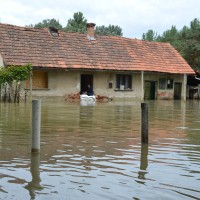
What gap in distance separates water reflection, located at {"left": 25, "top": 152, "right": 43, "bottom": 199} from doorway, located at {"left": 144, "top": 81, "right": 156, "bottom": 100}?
30364 millimetres

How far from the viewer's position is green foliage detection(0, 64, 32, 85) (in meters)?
24.8

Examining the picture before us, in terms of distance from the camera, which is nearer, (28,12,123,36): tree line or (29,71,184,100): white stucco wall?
(29,71,184,100): white stucco wall

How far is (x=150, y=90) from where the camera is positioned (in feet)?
123

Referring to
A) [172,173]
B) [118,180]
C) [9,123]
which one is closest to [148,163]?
[172,173]

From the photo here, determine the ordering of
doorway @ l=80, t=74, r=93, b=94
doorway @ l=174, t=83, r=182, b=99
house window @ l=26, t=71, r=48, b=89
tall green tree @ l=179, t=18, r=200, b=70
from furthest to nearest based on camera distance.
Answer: tall green tree @ l=179, t=18, r=200, b=70 < doorway @ l=174, t=83, r=182, b=99 < doorway @ l=80, t=74, r=93, b=94 < house window @ l=26, t=71, r=48, b=89

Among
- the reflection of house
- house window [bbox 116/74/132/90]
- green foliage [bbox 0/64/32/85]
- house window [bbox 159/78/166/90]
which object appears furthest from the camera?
house window [bbox 159/78/166/90]

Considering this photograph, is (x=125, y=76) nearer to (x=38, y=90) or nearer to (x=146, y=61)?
(x=146, y=61)

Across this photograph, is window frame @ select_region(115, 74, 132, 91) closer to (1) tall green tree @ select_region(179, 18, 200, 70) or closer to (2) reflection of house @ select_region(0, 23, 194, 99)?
(2) reflection of house @ select_region(0, 23, 194, 99)

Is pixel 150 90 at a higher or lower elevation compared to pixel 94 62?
lower

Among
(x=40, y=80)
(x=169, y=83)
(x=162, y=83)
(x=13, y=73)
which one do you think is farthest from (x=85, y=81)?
(x=13, y=73)

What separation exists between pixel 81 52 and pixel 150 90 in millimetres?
7923

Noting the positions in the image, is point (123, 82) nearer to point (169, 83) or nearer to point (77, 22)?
point (169, 83)

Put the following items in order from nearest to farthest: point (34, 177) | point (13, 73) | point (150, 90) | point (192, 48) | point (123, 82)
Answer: point (34, 177)
point (13, 73)
point (123, 82)
point (150, 90)
point (192, 48)

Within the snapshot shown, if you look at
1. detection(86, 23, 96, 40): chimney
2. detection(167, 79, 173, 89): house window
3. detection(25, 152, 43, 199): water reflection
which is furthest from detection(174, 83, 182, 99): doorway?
detection(25, 152, 43, 199): water reflection
